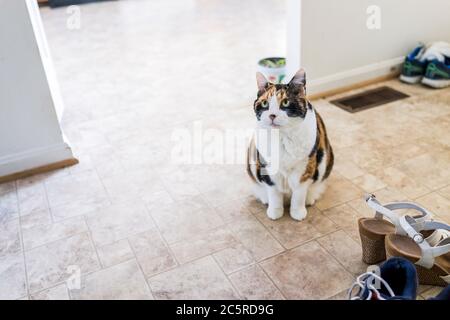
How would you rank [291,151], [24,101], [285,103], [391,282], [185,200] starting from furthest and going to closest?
[24,101], [185,200], [291,151], [285,103], [391,282]

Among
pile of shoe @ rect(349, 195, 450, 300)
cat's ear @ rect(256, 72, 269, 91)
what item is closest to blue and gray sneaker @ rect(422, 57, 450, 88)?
pile of shoe @ rect(349, 195, 450, 300)

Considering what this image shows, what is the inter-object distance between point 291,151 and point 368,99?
5.20 feet

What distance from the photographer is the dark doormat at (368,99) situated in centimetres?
299

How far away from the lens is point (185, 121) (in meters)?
2.93

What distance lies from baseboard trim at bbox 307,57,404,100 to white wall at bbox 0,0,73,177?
173 cm

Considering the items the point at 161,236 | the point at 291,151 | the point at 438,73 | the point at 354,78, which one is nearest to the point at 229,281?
the point at 161,236

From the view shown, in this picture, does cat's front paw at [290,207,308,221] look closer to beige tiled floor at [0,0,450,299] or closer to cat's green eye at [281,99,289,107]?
beige tiled floor at [0,0,450,299]

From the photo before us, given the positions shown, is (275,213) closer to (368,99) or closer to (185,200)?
(185,200)

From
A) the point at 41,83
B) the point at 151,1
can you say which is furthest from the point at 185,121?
the point at 151,1

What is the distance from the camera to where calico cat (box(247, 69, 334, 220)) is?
165 centimetres

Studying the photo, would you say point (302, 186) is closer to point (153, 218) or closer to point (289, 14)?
point (153, 218)

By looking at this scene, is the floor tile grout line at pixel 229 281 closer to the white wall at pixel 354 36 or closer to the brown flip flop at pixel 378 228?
the brown flip flop at pixel 378 228

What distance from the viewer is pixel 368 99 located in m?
3.08

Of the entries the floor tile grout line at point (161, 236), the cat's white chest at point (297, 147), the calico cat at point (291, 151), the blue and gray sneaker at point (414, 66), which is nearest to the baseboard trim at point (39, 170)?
the floor tile grout line at point (161, 236)
